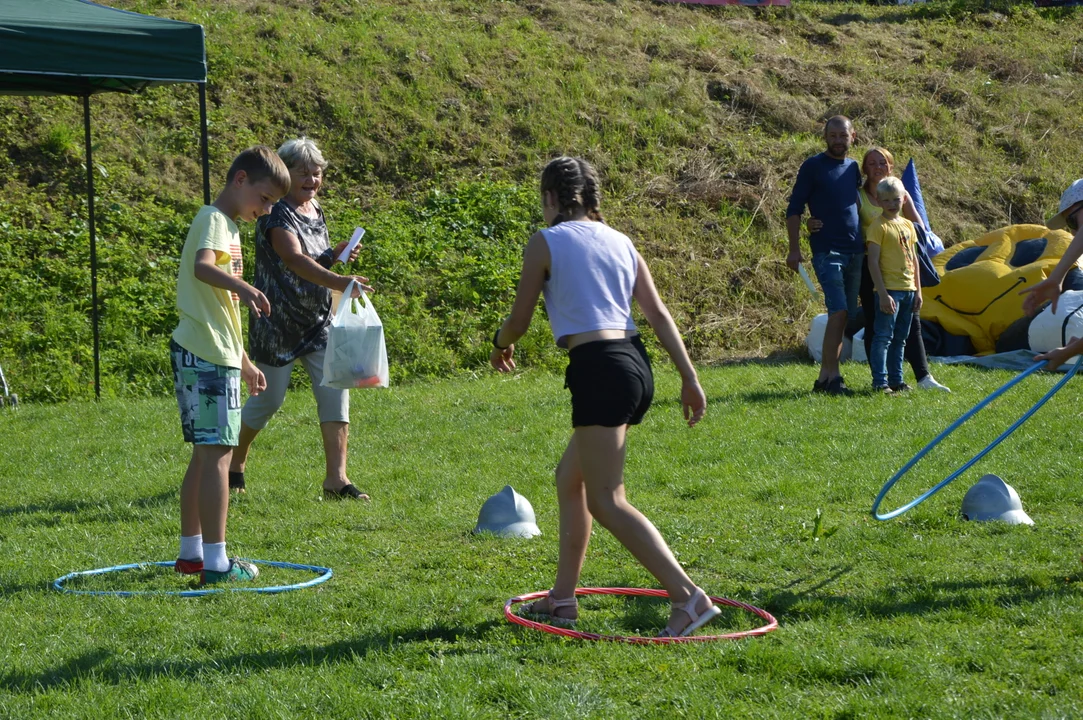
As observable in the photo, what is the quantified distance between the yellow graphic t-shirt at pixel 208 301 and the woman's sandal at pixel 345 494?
192cm

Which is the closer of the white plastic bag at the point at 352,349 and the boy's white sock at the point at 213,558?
the boy's white sock at the point at 213,558

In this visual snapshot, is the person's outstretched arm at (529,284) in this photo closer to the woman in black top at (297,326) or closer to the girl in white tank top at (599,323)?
the girl in white tank top at (599,323)

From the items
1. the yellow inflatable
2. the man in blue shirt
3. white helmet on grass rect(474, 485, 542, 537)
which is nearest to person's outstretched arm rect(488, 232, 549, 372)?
white helmet on grass rect(474, 485, 542, 537)

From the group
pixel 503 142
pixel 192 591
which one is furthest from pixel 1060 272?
pixel 503 142

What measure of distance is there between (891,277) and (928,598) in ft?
17.6

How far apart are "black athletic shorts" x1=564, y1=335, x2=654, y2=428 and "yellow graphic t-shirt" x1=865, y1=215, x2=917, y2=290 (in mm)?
6007

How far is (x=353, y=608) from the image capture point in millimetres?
4508

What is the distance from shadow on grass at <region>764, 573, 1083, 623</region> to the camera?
433 centimetres

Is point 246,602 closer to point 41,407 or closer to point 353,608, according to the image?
point 353,608

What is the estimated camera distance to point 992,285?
39.3 ft

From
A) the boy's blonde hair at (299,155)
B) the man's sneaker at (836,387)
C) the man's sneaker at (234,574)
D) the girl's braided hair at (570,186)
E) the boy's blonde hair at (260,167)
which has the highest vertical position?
the boy's blonde hair at (299,155)

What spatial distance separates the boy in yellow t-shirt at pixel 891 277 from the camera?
9344 mm

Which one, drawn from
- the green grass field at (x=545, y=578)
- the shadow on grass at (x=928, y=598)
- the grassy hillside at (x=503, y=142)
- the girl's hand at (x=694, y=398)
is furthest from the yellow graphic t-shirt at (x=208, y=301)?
the grassy hillside at (x=503, y=142)

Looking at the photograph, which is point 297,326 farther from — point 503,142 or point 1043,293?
point 503,142
